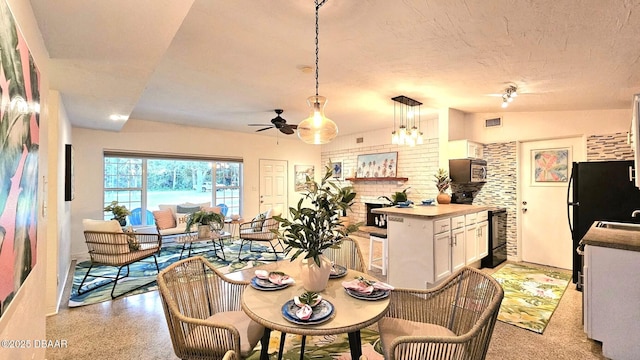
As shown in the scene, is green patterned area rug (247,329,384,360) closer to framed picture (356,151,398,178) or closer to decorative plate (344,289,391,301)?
decorative plate (344,289,391,301)

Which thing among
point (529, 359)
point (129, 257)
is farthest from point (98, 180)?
point (529, 359)

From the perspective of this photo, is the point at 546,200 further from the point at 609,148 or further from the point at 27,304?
the point at 27,304

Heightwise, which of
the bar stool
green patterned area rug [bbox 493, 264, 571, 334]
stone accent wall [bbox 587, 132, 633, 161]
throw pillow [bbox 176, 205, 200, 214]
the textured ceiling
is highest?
the textured ceiling

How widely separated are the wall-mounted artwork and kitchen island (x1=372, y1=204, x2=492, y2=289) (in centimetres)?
306

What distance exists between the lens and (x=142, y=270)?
426cm

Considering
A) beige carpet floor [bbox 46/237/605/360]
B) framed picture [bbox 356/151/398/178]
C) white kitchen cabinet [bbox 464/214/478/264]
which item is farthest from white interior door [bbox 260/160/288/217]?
white kitchen cabinet [bbox 464/214/478/264]

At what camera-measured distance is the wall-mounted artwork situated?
3.23 feet

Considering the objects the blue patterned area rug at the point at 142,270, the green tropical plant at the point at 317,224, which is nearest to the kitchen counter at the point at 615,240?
the green tropical plant at the point at 317,224

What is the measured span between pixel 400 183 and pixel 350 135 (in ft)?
6.15

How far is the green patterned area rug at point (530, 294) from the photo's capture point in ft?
9.16

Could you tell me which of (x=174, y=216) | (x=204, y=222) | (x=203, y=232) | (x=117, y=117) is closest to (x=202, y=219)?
(x=204, y=222)

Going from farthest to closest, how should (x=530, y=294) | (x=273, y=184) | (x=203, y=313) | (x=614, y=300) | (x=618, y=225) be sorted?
1. (x=273, y=184)
2. (x=530, y=294)
3. (x=618, y=225)
4. (x=614, y=300)
5. (x=203, y=313)

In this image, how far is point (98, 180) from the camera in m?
5.14

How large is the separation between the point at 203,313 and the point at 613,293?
2999 millimetres
